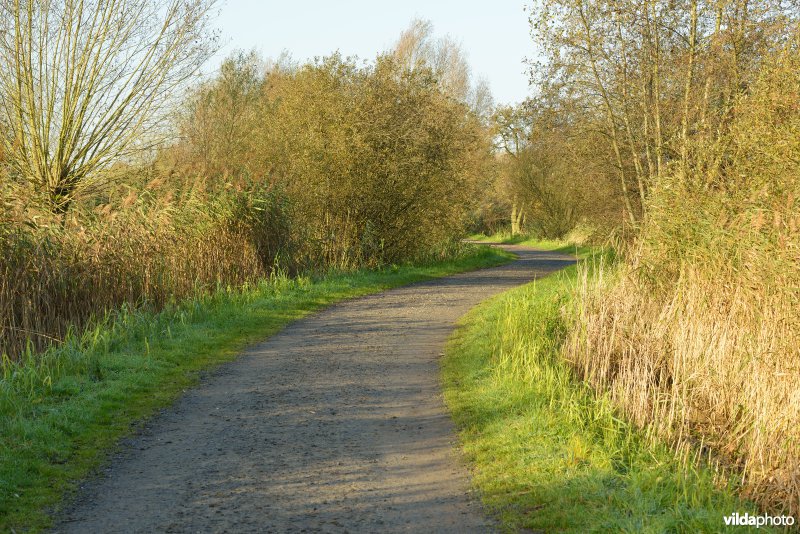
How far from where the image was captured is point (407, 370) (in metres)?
10.3

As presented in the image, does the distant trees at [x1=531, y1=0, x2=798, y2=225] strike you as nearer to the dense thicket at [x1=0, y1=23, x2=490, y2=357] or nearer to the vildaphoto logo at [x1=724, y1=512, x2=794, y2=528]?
the dense thicket at [x1=0, y1=23, x2=490, y2=357]

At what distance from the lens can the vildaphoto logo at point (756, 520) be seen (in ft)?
16.6

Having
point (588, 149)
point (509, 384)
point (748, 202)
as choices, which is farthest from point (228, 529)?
point (588, 149)

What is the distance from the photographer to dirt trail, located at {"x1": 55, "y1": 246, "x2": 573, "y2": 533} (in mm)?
5332

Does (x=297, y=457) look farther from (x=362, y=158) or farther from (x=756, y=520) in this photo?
(x=362, y=158)

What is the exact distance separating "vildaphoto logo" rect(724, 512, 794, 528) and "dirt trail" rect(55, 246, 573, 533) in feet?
5.44

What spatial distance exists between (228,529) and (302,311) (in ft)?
33.8

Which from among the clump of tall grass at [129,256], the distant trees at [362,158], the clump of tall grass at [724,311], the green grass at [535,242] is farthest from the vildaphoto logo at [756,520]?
the green grass at [535,242]

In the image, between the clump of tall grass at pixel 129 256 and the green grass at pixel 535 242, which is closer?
the clump of tall grass at pixel 129 256

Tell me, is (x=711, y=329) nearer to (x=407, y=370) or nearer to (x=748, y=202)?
(x=748, y=202)

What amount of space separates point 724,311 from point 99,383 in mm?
7679

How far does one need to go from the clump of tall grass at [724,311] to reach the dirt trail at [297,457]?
236 centimetres

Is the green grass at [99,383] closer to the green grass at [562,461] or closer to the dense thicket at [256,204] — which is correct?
the dense thicket at [256,204]

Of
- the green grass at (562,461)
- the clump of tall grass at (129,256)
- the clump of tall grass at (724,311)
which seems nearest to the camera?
the green grass at (562,461)
